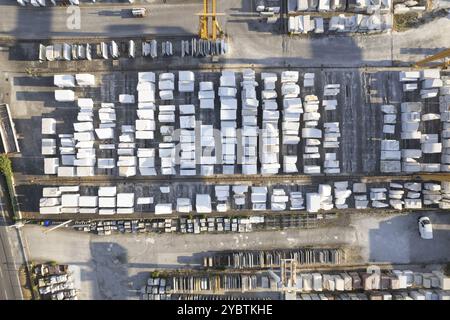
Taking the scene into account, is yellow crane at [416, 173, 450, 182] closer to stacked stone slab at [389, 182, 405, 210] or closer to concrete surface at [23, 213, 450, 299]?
stacked stone slab at [389, 182, 405, 210]

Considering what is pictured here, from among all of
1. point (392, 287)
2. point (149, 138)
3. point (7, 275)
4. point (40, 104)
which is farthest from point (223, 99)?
point (7, 275)

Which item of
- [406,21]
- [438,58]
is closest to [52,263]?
[438,58]

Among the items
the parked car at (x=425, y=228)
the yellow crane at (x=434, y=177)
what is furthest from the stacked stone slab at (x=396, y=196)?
the parked car at (x=425, y=228)

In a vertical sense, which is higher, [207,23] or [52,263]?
[207,23]

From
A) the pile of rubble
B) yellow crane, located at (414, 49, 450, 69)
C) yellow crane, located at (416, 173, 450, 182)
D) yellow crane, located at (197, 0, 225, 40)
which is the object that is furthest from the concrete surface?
yellow crane, located at (197, 0, 225, 40)

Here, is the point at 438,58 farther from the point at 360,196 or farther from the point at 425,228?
the point at 425,228
